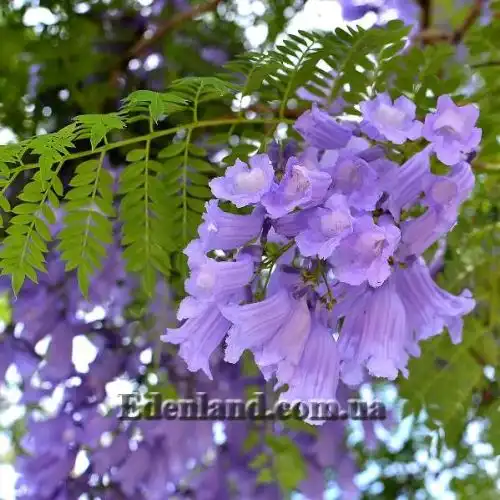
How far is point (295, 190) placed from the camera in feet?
1.00

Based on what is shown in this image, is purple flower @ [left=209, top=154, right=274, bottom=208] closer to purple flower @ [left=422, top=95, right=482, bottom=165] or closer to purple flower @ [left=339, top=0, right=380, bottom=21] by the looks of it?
purple flower @ [left=422, top=95, right=482, bottom=165]

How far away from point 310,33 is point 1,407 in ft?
1.78

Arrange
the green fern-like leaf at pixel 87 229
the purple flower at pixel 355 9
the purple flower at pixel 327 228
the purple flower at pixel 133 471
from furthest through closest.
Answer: the purple flower at pixel 355 9 → the purple flower at pixel 133 471 → the green fern-like leaf at pixel 87 229 → the purple flower at pixel 327 228

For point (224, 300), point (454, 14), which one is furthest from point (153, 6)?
point (224, 300)

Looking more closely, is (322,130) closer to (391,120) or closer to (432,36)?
(391,120)

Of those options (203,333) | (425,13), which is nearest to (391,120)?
(203,333)

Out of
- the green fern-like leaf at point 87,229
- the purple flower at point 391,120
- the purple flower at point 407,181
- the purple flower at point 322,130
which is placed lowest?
the green fern-like leaf at point 87,229

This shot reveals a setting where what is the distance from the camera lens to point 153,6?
2.37 feet

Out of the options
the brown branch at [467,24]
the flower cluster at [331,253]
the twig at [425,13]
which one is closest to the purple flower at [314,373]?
the flower cluster at [331,253]

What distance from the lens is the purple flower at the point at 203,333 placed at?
333mm

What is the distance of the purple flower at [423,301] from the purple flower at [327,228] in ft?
0.21

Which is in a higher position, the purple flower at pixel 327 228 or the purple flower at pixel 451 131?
the purple flower at pixel 451 131

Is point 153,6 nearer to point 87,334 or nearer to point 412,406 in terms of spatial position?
point 87,334

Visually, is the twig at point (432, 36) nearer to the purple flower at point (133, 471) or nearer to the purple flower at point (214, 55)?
the purple flower at point (214, 55)
